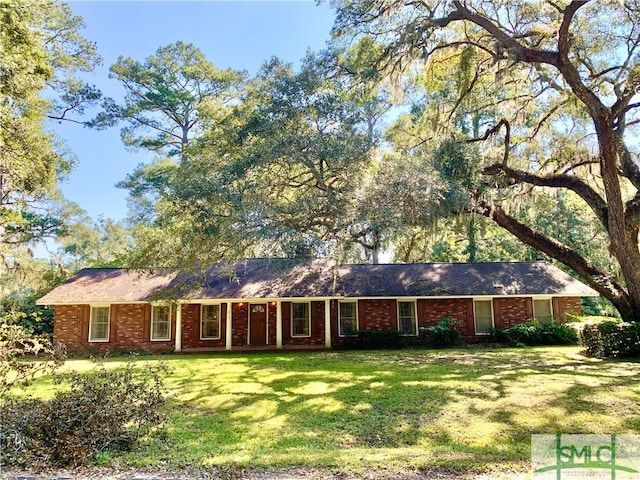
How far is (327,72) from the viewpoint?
1060 cm

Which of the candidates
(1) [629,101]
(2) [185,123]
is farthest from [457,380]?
(2) [185,123]

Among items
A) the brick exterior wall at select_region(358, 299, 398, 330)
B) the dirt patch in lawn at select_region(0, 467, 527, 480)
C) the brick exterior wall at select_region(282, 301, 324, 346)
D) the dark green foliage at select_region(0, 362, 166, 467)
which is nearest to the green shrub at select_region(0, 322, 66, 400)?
the dark green foliage at select_region(0, 362, 166, 467)

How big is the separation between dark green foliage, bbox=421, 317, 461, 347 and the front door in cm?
620

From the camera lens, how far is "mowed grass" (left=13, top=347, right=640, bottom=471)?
5070 mm

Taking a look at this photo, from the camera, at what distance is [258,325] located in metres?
17.2

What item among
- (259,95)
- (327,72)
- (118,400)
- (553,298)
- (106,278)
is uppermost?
(327,72)

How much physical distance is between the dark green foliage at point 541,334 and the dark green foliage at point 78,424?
1352 centimetres

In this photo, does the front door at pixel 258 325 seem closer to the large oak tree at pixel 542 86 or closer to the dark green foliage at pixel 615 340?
the large oak tree at pixel 542 86

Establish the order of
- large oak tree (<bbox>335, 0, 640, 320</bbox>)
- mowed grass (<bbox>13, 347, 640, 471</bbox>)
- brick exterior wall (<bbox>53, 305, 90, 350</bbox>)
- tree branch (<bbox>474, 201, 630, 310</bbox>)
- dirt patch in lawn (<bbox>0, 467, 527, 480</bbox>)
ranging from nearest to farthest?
1. dirt patch in lawn (<bbox>0, 467, 527, 480</bbox>)
2. mowed grass (<bbox>13, 347, 640, 471</bbox>)
3. large oak tree (<bbox>335, 0, 640, 320</bbox>)
4. tree branch (<bbox>474, 201, 630, 310</bbox>)
5. brick exterior wall (<bbox>53, 305, 90, 350</bbox>)

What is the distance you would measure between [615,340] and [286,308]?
35.8ft

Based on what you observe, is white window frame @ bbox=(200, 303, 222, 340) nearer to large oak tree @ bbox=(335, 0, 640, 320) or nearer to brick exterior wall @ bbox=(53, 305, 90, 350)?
brick exterior wall @ bbox=(53, 305, 90, 350)

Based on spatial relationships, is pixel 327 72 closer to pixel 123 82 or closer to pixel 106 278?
pixel 106 278

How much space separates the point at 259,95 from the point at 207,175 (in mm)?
2335

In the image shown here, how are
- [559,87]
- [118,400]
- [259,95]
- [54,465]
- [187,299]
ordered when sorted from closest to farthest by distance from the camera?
[54,465] → [118,400] → [259,95] → [559,87] → [187,299]
